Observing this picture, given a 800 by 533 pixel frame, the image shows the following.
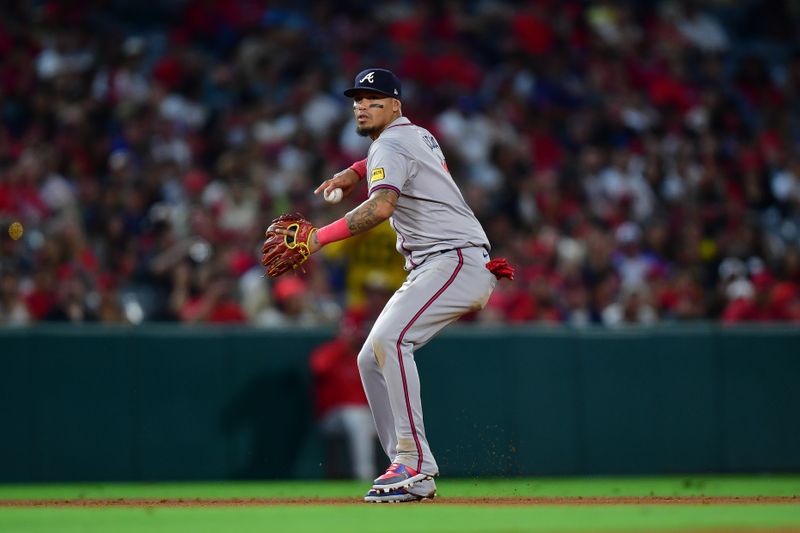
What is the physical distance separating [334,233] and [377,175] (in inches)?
14.6

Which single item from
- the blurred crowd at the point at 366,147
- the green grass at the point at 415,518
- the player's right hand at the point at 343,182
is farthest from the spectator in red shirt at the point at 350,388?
the player's right hand at the point at 343,182

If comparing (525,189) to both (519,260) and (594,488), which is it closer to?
(519,260)

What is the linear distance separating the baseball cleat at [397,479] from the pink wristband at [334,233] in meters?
1.21

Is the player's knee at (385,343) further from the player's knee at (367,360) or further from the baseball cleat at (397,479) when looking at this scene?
the baseball cleat at (397,479)

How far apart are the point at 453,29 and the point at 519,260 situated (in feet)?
14.9

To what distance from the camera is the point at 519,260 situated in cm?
1309

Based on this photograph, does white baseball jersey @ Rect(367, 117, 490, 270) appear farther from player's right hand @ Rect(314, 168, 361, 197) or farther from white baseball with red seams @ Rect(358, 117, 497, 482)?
player's right hand @ Rect(314, 168, 361, 197)

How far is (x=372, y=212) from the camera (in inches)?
262

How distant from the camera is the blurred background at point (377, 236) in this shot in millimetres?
10656

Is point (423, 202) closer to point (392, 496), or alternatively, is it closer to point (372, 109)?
point (372, 109)

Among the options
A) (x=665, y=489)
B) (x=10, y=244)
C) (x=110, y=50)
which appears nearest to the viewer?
(x=665, y=489)

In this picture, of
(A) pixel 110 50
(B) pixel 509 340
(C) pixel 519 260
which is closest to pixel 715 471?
(B) pixel 509 340

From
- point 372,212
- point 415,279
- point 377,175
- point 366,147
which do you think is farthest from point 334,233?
point 366,147

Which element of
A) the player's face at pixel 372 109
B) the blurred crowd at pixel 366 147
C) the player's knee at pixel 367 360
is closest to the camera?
the player's knee at pixel 367 360
